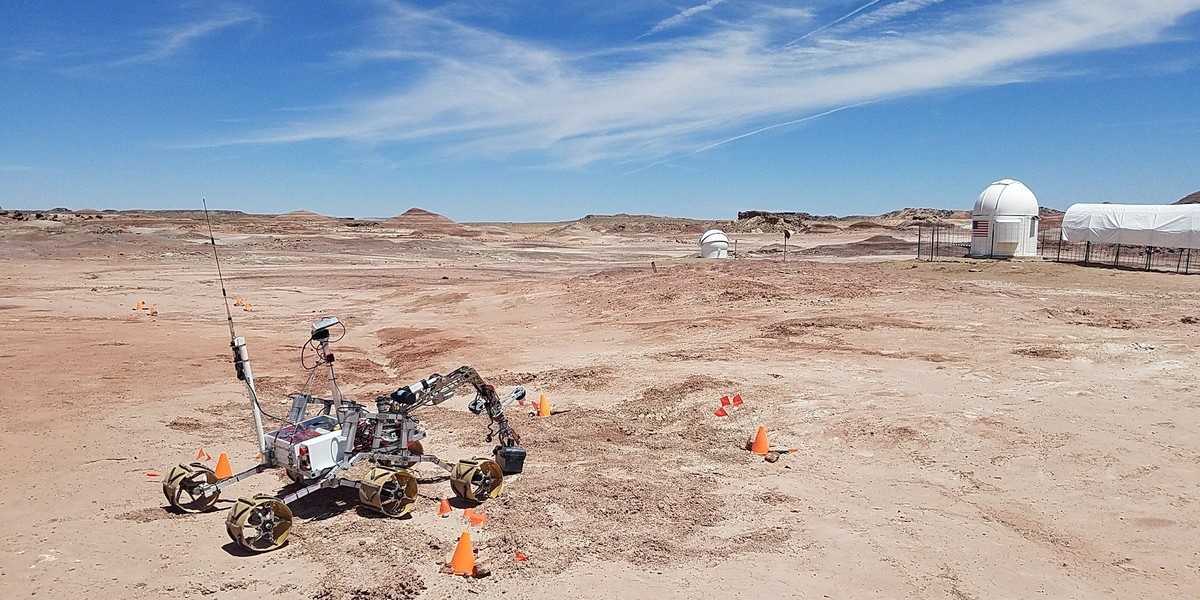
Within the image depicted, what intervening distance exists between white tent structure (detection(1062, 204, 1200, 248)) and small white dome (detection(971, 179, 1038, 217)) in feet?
5.93

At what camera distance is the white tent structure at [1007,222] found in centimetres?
3744

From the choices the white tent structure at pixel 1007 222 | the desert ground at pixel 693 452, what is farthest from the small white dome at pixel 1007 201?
the desert ground at pixel 693 452

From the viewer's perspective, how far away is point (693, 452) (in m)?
9.35

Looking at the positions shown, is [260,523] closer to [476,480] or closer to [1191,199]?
[476,480]

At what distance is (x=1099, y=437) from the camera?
29.9 feet

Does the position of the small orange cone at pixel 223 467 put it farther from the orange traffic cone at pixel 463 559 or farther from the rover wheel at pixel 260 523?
the orange traffic cone at pixel 463 559

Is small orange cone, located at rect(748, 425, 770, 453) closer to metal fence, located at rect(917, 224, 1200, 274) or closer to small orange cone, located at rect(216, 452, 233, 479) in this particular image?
small orange cone, located at rect(216, 452, 233, 479)

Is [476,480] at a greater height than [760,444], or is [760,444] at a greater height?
[476,480]

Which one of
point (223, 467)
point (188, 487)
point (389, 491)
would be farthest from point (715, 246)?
point (188, 487)

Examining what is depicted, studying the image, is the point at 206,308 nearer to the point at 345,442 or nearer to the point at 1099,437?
the point at 345,442

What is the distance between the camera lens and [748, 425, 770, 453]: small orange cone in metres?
9.19

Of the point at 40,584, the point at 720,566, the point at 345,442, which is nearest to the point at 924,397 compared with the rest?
the point at 720,566

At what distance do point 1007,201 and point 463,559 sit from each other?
38.6 meters

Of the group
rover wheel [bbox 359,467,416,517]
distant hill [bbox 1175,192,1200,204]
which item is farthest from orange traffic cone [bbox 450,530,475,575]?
distant hill [bbox 1175,192,1200,204]
